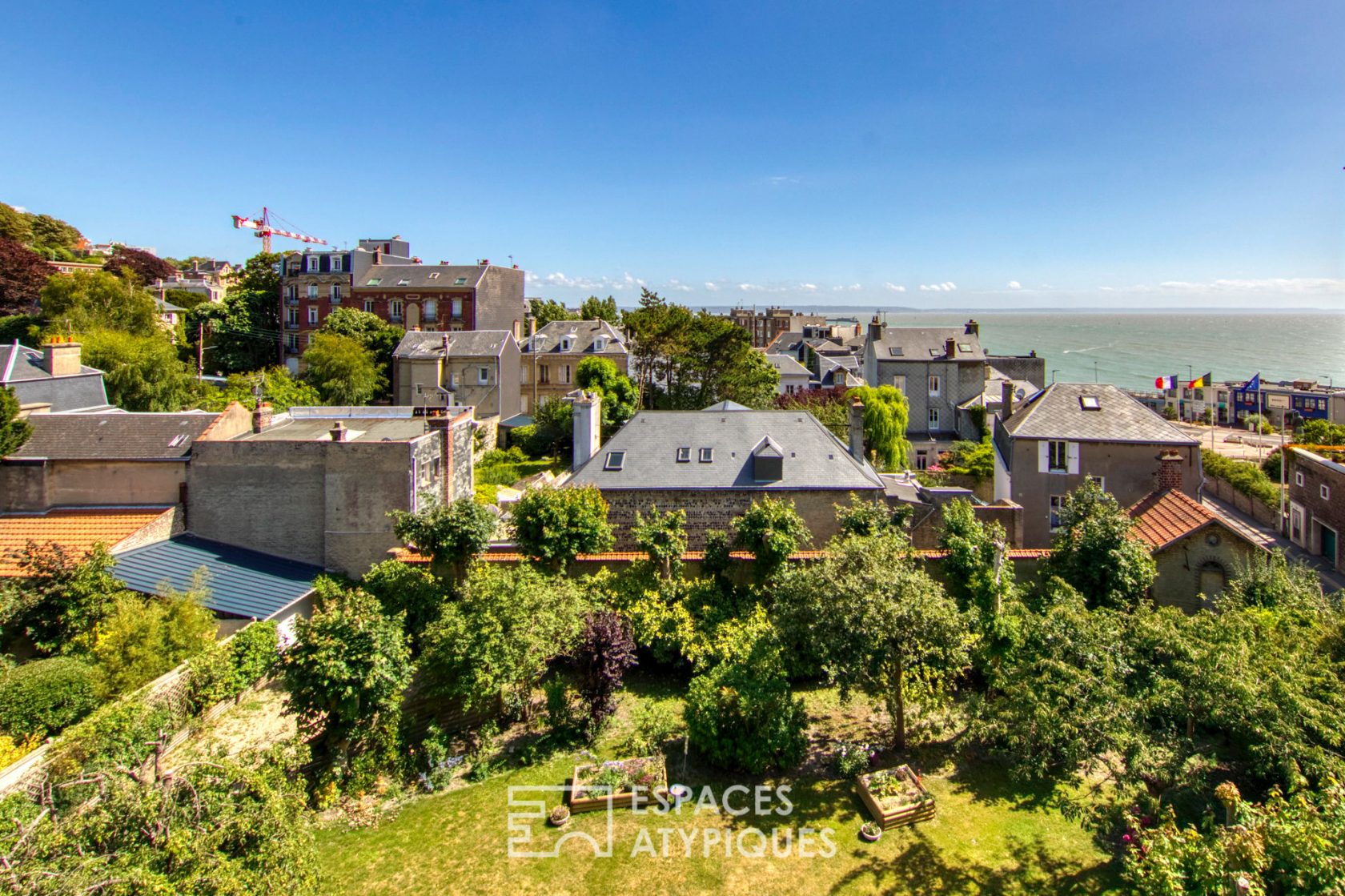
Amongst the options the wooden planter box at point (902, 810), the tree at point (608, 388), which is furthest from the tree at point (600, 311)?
the wooden planter box at point (902, 810)

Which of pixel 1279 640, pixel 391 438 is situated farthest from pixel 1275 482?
pixel 391 438

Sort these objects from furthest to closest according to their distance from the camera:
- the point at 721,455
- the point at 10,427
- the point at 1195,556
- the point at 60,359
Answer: the point at 60,359 < the point at 721,455 < the point at 10,427 < the point at 1195,556

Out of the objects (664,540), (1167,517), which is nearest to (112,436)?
(664,540)

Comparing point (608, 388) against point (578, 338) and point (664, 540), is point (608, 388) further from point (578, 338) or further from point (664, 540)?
point (664, 540)

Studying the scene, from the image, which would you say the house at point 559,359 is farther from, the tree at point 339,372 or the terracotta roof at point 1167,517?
the terracotta roof at point 1167,517

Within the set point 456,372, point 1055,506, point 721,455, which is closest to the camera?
point 721,455

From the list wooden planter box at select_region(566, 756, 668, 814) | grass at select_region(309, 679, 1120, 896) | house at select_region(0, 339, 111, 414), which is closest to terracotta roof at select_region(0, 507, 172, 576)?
house at select_region(0, 339, 111, 414)

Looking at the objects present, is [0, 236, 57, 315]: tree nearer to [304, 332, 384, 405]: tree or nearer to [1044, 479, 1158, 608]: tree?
[304, 332, 384, 405]: tree
